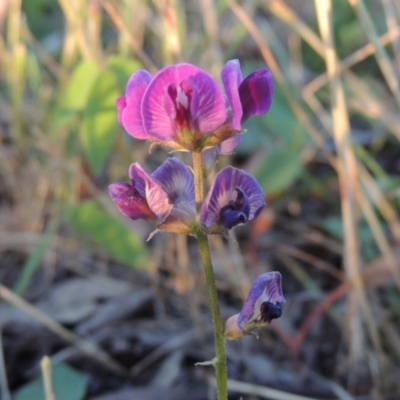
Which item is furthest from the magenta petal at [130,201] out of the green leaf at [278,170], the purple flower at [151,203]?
the green leaf at [278,170]

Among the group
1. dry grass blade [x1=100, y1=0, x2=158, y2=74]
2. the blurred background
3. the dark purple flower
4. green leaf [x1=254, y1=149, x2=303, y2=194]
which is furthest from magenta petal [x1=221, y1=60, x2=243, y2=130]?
green leaf [x1=254, y1=149, x2=303, y2=194]

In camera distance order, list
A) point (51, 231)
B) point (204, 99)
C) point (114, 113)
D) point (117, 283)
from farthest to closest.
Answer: point (117, 283) < point (51, 231) < point (114, 113) < point (204, 99)

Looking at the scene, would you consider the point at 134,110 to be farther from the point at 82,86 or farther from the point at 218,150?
the point at 82,86

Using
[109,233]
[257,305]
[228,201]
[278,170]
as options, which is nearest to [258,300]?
[257,305]

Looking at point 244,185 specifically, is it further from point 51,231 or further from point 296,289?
point 296,289

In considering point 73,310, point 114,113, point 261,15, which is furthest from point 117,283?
point 261,15

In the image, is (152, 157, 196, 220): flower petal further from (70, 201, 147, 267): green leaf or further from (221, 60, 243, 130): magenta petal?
(70, 201, 147, 267): green leaf

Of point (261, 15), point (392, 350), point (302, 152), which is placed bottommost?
point (392, 350)

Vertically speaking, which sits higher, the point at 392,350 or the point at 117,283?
the point at 117,283
